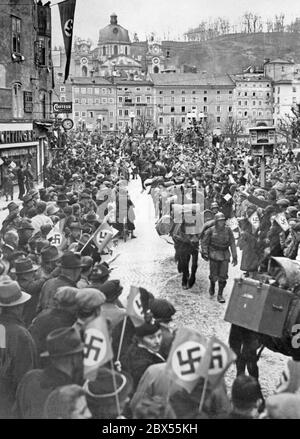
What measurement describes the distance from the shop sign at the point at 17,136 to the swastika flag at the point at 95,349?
24.9 m

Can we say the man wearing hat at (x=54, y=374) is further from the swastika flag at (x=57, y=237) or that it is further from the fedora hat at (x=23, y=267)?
the swastika flag at (x=57, y=237)

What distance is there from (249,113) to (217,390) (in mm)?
104566

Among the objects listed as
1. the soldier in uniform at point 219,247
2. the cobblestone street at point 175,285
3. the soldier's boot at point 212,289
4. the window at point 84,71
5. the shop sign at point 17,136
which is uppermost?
the window at point 84,71

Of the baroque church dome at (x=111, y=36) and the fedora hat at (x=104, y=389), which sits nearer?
the fedora hat at (x=104, y=389)

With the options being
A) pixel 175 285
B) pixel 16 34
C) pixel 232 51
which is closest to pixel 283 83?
pixel 232 51

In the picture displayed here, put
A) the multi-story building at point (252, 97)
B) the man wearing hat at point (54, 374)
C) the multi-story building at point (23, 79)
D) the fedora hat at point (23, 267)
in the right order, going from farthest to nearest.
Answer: the multi-story building at point (252, 97)
the multi-story building at point (23, 79)
the fedora hat at point (23, 267)
the man wearing hat at point (54, 374)

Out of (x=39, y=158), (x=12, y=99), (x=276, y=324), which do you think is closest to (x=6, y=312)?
(x=276, y=324)

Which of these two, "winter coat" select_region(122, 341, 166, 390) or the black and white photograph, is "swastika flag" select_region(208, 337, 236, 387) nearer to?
the black and white photograph

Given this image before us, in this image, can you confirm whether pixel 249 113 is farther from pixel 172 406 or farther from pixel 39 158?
pixel 172 406

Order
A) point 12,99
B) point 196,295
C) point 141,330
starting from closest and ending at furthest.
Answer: point 141,330 < point 196,295 < point 12,99

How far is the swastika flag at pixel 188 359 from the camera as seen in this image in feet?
13.9

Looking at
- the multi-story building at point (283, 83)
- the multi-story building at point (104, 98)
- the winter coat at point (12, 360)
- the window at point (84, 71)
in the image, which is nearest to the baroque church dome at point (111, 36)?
the window at point (84, 71)

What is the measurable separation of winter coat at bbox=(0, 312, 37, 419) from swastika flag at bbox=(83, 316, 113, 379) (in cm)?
92
